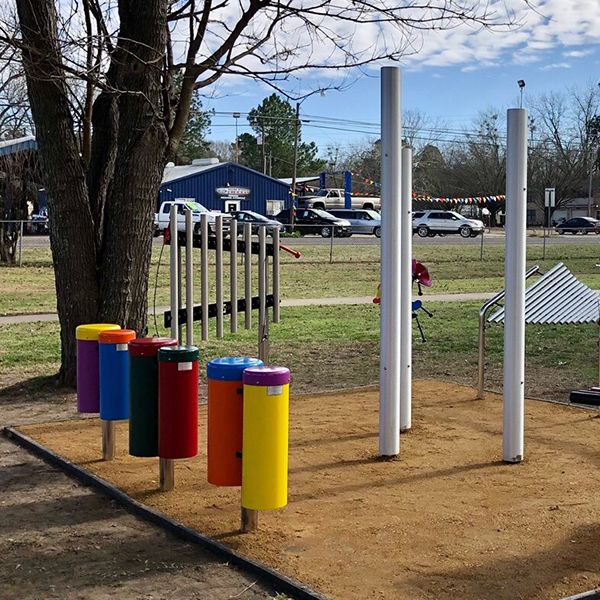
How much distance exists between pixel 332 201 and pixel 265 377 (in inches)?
2500

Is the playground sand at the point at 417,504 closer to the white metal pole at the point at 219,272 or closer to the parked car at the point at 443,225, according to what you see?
the white metal pole at the point at 219,272

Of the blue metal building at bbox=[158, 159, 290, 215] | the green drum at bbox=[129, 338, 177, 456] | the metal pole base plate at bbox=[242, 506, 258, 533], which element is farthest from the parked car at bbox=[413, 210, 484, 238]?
the metal pole base plate at bbox=[242, 506, 258, 533]

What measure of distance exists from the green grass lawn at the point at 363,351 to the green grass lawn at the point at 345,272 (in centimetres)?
390

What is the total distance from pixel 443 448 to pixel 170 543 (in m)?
2.60

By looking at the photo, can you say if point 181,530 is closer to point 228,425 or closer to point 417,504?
point 228,425

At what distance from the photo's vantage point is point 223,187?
65188 millimetres

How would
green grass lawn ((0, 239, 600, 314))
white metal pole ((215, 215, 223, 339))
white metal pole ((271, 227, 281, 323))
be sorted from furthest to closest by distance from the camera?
green grass lawn ((0, 239, 600, 314)), white metal pole ((271, 227, 281, 323)), white metal pole ((215, 215, 223, 339))

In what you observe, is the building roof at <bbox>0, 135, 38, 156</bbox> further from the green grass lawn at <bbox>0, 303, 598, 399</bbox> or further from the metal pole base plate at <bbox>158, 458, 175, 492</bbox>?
the metal pole base plate at <bbox>158, 458, 175, 492</bbox>

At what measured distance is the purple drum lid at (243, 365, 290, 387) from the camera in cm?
479

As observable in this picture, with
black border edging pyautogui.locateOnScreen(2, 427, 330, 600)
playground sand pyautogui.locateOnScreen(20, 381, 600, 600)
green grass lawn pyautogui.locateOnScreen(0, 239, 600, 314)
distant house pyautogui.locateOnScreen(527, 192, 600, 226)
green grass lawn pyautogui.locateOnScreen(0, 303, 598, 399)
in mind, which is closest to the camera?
black border edging pyautogui.locateOnScreen(2, 427, 330, 600)

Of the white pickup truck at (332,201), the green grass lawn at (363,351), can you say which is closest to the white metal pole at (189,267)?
the green grass lawn at (363,351)

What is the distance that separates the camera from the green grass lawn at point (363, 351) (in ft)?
33.3

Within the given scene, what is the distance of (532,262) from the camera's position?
94.0ft

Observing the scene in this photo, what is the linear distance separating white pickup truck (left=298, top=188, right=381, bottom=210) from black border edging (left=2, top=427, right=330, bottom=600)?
5796 centimetres
